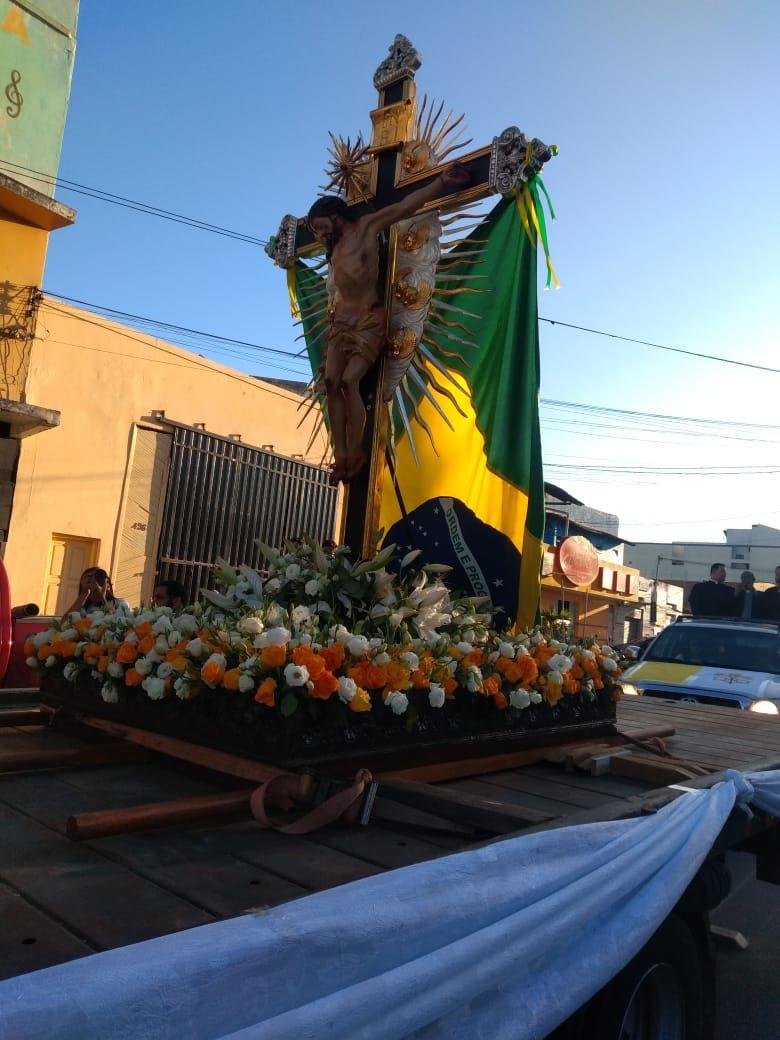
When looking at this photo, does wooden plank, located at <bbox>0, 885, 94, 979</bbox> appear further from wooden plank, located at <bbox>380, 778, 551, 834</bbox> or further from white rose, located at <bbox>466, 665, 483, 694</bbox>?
white rose, located at <bbox>466, 665, 483, 694</bbox>

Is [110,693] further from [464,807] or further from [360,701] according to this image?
[464,807]

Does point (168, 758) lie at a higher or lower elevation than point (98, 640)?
lower

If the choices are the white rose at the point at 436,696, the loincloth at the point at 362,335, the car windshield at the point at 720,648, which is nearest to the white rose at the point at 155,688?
the white rose at the point at 436,696

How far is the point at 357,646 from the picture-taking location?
2863 mm

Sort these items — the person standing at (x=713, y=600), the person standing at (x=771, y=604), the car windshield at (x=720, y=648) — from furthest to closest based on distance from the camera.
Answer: the person standing at (x=713, y=600)
the person standing at (x=771, y=604)
the car windshield at (x=720, y=648)

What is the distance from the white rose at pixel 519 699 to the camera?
340 centimetres

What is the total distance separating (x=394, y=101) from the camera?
14.5ft

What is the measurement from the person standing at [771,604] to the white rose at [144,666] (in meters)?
8.22

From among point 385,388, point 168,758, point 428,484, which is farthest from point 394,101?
point 168,758

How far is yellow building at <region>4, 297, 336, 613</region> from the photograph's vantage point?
10.4m

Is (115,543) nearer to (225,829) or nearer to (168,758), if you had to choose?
(168,758)

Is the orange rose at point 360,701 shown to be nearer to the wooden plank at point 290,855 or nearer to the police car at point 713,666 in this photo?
the wooden plank at point 290,855

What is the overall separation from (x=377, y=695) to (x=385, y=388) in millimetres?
1717

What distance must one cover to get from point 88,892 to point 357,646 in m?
1.24
